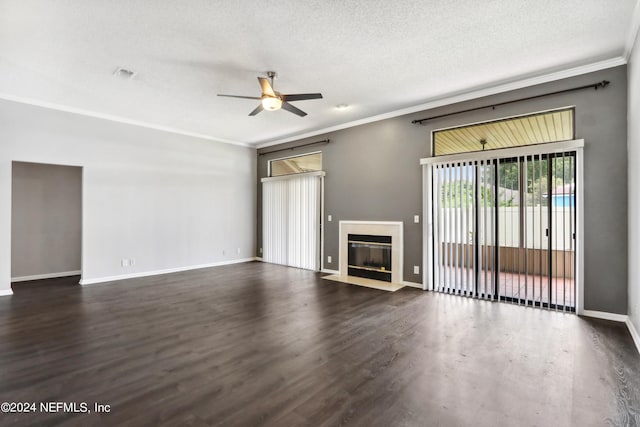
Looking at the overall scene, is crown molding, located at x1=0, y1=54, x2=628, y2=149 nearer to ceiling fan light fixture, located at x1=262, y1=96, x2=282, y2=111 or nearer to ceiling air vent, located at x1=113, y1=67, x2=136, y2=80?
ceiling air vent, located at x1=113, y1=67, x2=136, y2=80

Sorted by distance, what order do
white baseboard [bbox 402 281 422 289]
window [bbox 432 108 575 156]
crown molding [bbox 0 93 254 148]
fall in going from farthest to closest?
white baseboard [bbox 402 281 422 289], crown molding [bbox 0 93 254 148], window [bbox 432 108 575 156]

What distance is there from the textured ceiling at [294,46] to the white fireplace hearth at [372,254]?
2.36 metres

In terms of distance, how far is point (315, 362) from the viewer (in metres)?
2.61

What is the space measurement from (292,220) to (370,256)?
2.30m

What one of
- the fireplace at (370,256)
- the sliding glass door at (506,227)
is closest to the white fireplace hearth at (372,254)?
the fireplace at (370,256)

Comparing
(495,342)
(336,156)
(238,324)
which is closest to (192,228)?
(336,156)

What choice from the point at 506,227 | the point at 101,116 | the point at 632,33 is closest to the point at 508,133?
the point at 506,227

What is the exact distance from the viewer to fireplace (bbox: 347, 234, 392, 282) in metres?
5.72

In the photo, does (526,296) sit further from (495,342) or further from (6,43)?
(6,43)

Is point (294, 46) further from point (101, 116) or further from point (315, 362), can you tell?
point (101, 116)

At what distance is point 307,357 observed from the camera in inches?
107

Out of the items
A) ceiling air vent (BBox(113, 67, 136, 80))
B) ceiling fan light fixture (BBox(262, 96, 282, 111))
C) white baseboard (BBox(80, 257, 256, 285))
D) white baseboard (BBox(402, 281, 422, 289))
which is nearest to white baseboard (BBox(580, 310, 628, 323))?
white baseboard (BBox(402, 281, 422, 289))

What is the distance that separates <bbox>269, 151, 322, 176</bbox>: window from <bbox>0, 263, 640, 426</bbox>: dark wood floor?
3640 millimetres

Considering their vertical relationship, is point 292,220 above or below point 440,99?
below
